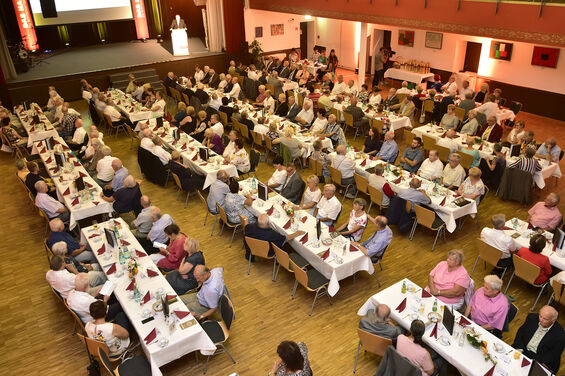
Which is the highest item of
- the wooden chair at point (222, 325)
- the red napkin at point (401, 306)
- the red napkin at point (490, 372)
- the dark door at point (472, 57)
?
the dark door at point (472, 57)

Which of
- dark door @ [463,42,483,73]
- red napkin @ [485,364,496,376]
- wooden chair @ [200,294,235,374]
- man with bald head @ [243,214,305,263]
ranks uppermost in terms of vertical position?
dark door @ [463,42,483,73]

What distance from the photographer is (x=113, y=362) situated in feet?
20.6

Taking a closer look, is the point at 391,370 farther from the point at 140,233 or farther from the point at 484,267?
the point at 140,233

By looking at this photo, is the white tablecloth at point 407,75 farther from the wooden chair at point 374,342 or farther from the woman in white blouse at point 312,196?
the wooden chair at point 374,342

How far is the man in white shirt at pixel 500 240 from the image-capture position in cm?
705

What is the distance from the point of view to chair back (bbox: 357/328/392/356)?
5426 mm

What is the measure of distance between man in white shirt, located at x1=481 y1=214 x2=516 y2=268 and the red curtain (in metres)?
16.7

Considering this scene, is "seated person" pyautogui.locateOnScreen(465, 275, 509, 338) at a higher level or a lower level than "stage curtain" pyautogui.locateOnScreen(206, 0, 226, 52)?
lower

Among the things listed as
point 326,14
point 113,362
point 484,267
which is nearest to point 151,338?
point 113,362

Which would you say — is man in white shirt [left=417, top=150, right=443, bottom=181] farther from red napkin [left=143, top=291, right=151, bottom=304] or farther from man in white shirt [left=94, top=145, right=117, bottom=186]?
man in white shirt [left=94, top=145, right=117, bottom=186]

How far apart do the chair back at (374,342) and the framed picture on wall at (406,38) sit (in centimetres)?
1651

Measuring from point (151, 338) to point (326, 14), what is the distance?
14.3 meters

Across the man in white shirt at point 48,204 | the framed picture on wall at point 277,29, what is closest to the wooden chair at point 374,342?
the man in white shirt at point 48,204

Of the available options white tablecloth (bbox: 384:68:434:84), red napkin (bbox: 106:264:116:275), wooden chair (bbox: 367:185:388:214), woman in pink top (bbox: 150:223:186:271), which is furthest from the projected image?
wooden chair (bbox: 367:185:388:214)
